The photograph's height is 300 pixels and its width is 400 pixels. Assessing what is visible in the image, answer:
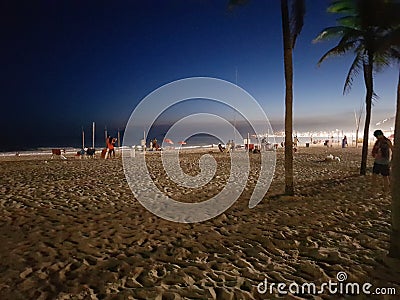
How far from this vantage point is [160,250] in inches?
164

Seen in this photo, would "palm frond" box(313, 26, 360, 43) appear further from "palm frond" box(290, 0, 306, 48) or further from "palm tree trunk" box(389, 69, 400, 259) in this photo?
Answer: "palm tree trunk" box(389, 69, 400, 259)

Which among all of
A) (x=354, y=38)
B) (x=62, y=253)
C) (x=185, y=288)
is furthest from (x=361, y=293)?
(x=354, y=38)

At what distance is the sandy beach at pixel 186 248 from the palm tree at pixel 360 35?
5.56m

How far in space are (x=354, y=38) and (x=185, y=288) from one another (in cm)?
1121

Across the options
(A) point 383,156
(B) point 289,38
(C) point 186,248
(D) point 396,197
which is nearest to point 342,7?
(B) point 289,38

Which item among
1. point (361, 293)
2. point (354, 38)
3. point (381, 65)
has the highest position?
point (354, 38)

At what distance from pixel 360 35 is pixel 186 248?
1041 cm

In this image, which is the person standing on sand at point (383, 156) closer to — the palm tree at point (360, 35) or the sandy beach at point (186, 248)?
the sandy beach at point (186, 248)

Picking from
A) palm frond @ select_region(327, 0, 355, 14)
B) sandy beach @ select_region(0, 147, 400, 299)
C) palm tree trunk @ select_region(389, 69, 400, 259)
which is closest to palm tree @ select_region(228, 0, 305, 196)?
Answer: sandy beach @ select_region(0, 147, 400, 299)

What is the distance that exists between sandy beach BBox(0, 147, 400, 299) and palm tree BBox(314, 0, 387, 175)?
5563 mm

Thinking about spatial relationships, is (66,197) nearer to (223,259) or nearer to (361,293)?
(223,259)

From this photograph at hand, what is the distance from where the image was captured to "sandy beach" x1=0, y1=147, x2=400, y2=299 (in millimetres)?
3150

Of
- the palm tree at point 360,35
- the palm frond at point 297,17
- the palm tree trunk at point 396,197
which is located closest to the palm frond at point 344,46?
the palm tree at point 360,35

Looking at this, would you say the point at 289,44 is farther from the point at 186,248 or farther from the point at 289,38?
the point at 186,248
